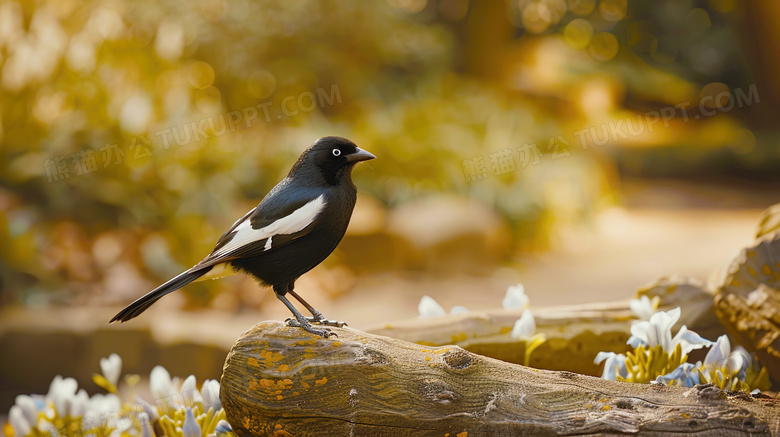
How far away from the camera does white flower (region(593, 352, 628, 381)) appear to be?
7.06ft

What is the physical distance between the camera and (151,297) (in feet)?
6.04

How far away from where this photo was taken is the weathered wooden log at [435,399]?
166 cm

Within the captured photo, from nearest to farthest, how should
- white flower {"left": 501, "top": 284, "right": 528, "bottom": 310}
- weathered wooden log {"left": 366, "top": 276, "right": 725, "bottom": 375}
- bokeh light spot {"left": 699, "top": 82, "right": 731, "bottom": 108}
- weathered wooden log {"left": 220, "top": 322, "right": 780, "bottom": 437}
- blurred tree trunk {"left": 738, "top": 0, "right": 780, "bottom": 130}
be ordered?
weathered wooden log {"left": 220, "top": 322, "right": 780, "bottom": 437}, weathered wooden log {"left": 366, "top": 276, "right": 725, "bottom": 375}, white flower {"left": 501, "top": 284, "right": 528, "bottom": 310}, blurred tree trunk {"left": 738, "top": 0, "right": 780, "bottom": 130}, bokeh light spot {"left": 699, "top": 82, "right": 731, "bottom": 108}

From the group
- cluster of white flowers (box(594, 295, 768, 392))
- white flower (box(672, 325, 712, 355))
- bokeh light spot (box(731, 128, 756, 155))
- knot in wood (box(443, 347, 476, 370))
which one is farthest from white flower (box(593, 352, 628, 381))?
bokeh light spot (box(731, 128, 756, 155))

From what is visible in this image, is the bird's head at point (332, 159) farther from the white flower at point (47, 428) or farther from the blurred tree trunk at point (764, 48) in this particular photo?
the blurred tree trunk at point (764, 48)

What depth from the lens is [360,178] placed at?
624 centimetres

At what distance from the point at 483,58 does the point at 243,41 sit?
4.63 meters

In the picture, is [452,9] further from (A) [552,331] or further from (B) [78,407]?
(B) [78,407]

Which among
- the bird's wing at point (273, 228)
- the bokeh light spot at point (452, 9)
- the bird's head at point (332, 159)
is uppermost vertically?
the bokeh light spot at point (452, 9)

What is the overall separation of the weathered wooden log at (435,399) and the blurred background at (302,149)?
90.0 inches

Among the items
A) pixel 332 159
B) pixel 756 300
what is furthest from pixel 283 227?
pixel 756 300

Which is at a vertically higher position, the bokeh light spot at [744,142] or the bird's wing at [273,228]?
the bokeh light spot at [744,142]

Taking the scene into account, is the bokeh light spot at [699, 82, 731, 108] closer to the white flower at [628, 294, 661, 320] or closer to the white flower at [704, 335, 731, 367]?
the white flower at [628, 294, 661, 320]

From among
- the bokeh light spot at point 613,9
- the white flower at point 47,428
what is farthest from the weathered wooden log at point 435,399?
the bokeh light spot at point 613,9
